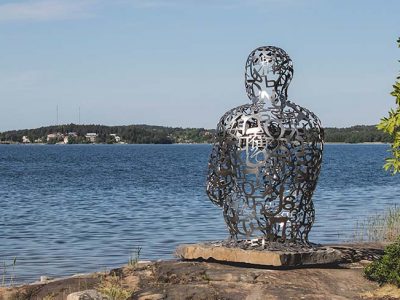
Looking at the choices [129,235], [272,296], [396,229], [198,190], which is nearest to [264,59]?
[272,296]

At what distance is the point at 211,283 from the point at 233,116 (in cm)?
285

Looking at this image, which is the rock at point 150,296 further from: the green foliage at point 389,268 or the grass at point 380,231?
the grass at point 380,231

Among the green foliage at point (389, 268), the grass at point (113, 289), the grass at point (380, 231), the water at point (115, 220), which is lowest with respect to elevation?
the water at point (115, 220)

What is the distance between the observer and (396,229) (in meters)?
22.1

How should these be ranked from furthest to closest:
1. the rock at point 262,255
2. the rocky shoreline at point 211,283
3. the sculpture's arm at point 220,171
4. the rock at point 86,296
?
the sculpture's arm at point 220,171, the rock at point 262,255, the rocky shoreline at point 211,283, the rock at point 86,296

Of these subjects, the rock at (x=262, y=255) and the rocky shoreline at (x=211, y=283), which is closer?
the rocky shoreline at (x=211, y=283)

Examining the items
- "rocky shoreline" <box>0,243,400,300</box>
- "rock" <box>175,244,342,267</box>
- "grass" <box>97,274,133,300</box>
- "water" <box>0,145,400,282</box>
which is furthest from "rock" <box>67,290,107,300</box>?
"water" <box>0,145,400,282</box>

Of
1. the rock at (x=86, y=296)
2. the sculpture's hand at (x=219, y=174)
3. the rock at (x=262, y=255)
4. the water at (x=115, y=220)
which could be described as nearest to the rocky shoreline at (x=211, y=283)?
the rock at (x=86, y=296)

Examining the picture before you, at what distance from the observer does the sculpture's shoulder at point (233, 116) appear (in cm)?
1366

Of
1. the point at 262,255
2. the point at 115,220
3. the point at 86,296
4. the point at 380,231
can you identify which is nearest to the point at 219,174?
the point at 262,255

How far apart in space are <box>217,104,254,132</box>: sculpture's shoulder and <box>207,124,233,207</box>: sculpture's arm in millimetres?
72

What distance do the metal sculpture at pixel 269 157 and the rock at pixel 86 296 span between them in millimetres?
2955

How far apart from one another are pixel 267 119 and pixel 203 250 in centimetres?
231

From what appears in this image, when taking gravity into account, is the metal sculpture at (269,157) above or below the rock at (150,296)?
above
